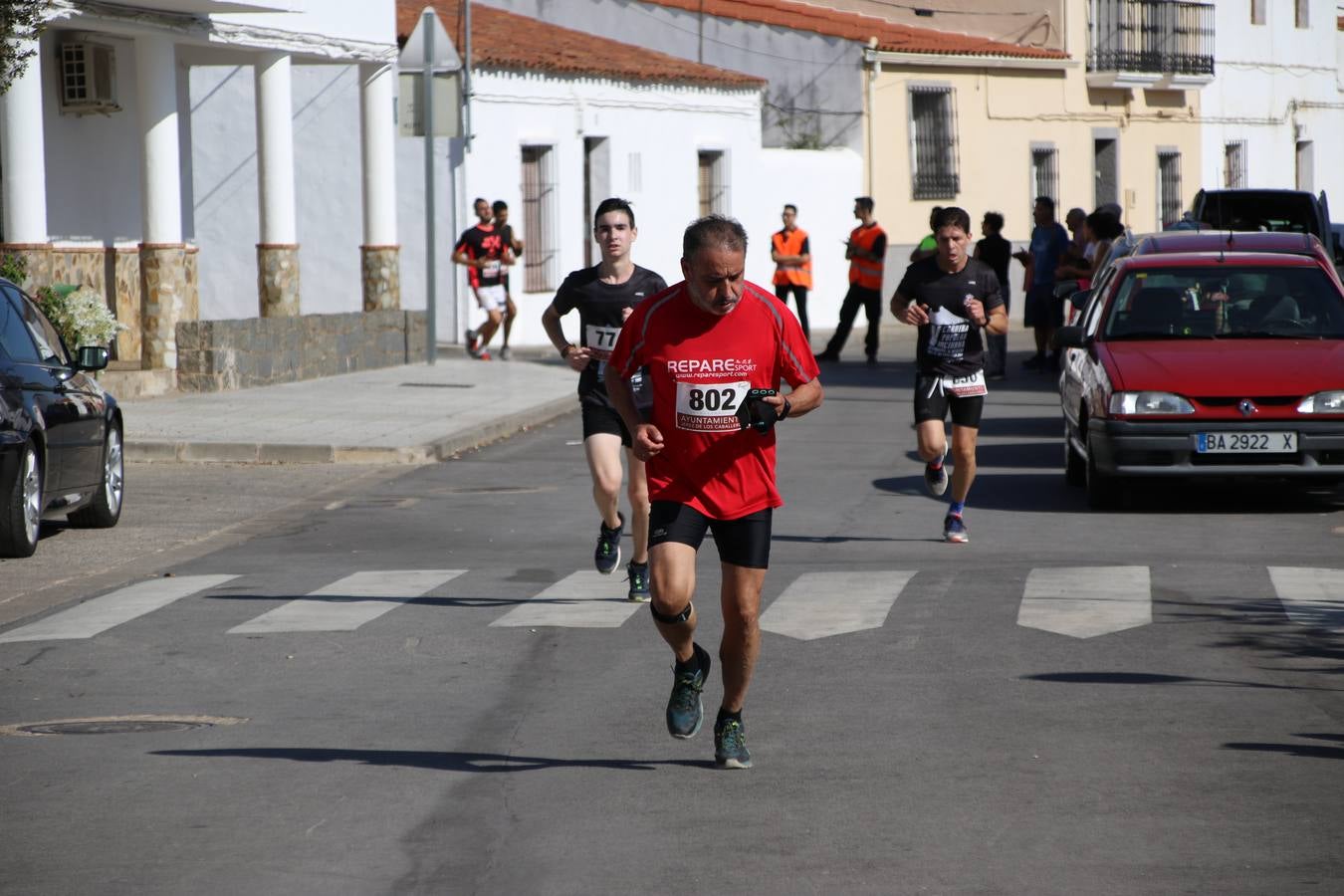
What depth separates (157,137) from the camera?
2220cm

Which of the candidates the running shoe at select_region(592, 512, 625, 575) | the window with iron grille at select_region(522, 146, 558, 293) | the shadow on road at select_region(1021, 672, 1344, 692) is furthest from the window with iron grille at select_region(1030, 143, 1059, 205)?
the shadow on road at select_region(1021, 672, 1344, 692)

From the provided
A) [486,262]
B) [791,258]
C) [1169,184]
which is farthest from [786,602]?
[1169,184]

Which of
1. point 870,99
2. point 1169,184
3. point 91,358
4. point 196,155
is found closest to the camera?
point 91,358

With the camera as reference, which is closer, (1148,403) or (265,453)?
(1148,403)

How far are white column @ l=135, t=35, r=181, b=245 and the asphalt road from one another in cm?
961

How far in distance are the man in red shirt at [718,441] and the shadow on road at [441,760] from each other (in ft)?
0.58

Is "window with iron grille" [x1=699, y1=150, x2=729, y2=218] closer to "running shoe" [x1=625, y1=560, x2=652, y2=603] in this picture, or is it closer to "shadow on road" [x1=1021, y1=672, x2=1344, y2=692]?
"running shoe" [x1=625, y1=560, x2=652, y2=603]

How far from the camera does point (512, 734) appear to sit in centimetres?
741

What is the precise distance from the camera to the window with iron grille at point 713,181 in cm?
3722

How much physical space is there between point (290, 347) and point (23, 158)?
14.0ft

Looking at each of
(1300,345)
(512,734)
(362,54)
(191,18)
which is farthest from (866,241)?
(512,734)

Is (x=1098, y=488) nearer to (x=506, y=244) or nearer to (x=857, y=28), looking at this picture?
(x=506, y=244)

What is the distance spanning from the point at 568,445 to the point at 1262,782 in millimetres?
12703

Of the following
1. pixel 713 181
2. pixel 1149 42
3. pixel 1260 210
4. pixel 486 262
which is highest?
pixel 1149 42
